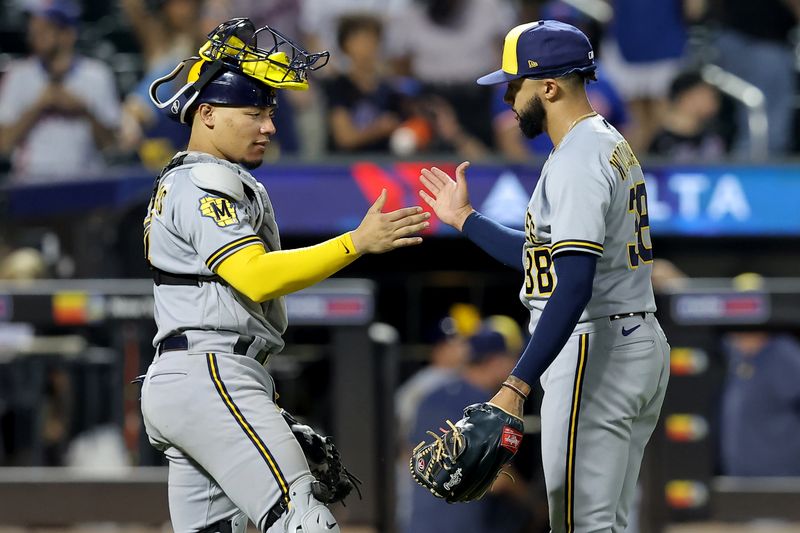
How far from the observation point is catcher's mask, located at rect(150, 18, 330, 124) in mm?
3680

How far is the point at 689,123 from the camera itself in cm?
850

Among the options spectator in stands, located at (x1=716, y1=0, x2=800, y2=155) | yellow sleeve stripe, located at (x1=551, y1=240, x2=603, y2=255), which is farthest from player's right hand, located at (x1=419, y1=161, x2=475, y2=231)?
spectator in stands, located at (x1=716, y1=0, x2=800, y2=155)

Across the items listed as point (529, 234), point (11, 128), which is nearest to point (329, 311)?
point (529, 234)

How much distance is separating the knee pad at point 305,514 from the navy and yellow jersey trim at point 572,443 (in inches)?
22.8

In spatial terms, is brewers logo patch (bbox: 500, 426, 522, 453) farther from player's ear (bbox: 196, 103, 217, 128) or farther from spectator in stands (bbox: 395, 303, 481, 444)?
spectator in stands (bbox: 395, 303, 481, 444)

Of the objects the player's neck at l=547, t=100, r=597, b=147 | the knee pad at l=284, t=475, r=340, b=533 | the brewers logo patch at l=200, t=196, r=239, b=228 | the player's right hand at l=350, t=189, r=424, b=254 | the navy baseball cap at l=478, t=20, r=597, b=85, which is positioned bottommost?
the knee pad at l=284, t=475, r=340, b=533

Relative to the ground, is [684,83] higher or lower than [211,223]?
higher

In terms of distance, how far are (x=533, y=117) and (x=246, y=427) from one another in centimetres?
109

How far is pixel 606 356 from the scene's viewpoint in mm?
3541

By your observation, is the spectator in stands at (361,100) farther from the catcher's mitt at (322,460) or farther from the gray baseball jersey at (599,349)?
the gray baseball jersey at (599,349)

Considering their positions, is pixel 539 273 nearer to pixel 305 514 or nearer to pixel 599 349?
pixel 599 349

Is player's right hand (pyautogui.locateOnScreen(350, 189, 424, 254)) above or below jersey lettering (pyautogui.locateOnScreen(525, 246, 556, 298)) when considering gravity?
above

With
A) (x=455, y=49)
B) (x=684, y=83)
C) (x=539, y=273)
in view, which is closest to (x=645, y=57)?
(x=684, y=83)

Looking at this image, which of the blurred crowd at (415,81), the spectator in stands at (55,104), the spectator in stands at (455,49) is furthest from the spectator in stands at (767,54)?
the spectator in stands at (55,104)
